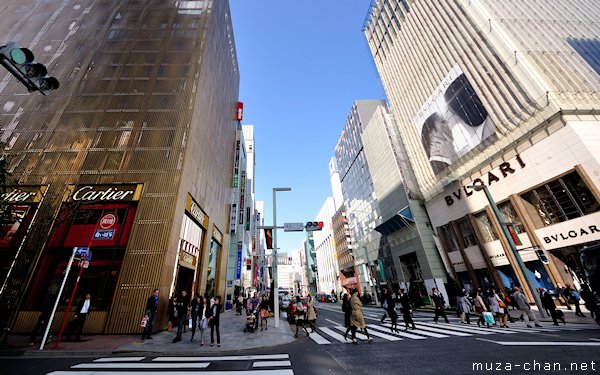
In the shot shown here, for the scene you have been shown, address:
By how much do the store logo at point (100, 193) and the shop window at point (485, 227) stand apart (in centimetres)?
3084

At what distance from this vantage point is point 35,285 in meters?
12.5

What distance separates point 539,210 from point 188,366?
27035 mm

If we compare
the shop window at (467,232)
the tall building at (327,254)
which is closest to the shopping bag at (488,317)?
the shop window at (467,232)

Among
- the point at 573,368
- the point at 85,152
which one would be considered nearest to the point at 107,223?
the point at 85,152

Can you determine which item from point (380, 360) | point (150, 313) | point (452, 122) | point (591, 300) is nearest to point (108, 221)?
point (150, 313)

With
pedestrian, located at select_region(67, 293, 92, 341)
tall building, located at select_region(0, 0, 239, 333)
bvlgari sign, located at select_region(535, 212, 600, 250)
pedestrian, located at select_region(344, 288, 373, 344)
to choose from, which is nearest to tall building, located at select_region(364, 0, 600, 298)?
bvlgari sign, located at select_region(535, 212, 600, 250)

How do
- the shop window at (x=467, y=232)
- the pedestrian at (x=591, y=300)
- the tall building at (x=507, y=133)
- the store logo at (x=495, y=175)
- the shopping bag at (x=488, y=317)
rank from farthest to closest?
1. the shop window at (x=467, y=232)
2. the store logo at (x=495, y=175)
3. the tall building at (x=507, y=133)
4. the shopping bag at (x=488, y=317)
5. the pedestrian at (x=591, y=300)

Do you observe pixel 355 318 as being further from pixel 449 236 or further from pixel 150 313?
pixel 449 236

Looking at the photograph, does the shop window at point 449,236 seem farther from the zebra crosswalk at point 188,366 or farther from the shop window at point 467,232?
the zebra crosswalk at point 188,366

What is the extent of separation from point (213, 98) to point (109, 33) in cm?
1030

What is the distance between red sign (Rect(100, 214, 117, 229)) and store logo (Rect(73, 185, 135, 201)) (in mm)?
1002

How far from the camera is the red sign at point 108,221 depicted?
44.4 feet

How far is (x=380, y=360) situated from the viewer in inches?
241

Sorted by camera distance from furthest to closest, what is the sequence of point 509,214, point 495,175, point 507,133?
point 495,175 → point 509,214 → point 507,133
